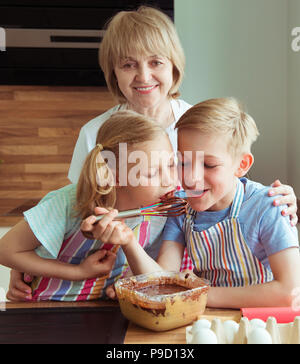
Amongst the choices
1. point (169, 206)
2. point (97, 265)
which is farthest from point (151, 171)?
point (97, 265)

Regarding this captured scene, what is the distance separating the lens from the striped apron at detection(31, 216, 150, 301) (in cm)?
78

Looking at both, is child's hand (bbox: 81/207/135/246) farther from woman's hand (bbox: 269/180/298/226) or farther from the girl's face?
woman's hand (bbox: 269/180/298/226)

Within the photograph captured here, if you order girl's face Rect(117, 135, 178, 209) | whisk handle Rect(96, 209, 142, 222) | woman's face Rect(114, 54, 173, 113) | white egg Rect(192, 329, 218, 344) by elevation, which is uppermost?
woman's face Rect(114, 54, 173, 113)

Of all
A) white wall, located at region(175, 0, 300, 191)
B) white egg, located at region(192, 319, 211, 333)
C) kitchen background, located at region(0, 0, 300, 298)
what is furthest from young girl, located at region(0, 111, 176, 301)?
white wall, located at region(175, 0, 300, 191)

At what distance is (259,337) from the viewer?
0.48m

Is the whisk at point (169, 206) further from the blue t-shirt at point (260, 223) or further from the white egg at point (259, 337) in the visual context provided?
the white egg at point (259, 337)

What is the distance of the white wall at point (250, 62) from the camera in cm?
227

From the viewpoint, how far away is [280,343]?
1.65ft

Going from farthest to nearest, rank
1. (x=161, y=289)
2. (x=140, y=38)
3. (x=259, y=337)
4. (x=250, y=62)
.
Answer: (x=250, y=62)
(x=140, y=38)
(x=161, y=289)
(x=259, y=337)

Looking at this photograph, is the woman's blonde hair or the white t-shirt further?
the white t-shirt

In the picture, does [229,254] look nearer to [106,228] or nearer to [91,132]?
[106,228]

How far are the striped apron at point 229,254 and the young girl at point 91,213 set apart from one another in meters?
0.11

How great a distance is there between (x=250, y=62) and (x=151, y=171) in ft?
5.78

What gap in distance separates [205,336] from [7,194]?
1889 millimetres
